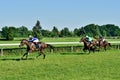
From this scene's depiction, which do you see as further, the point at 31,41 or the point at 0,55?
the point at 0,55

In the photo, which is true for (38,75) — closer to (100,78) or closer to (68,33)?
(100,78)

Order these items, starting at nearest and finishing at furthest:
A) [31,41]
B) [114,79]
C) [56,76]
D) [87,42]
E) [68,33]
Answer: [114,79]
[56,76]
[31,41]
[87,42]
[68,33]

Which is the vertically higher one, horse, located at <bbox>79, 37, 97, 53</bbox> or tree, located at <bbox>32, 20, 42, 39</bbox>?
tree, located at <bbox>32, 20, 42, 39</bbox>

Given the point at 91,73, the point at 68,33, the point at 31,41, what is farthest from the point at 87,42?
the point at 68,33

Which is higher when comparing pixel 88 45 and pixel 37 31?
pixel 37 31

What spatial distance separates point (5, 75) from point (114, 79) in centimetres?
485

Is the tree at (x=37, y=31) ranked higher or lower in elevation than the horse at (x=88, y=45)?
higher

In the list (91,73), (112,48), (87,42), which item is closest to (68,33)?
(112,48)

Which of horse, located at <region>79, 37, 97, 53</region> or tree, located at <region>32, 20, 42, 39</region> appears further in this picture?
tree, located at <region>32, 20, 42, 39</region>

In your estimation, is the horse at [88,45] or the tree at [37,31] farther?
the tree at [37,31]

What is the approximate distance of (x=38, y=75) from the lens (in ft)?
53.1

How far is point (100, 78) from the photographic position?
14977 millimetres

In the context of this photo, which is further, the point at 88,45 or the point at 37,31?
the point at 37,31

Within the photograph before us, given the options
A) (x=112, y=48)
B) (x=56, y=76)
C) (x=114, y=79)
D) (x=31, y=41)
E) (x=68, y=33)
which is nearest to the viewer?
(x=114, y=79)
